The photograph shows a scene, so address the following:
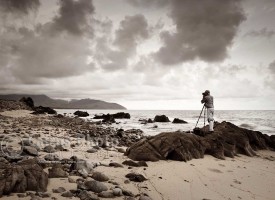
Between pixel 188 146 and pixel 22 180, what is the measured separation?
24.8 feet

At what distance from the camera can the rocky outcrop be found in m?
10.1

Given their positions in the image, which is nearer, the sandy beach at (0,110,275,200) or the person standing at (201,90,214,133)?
the sandy beach at (0,110,275,200)

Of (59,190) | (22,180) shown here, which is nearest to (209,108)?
(59,190)

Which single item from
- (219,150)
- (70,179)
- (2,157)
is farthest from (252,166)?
(2,157)

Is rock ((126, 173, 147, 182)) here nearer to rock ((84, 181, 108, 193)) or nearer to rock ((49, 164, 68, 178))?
rock ((84, 181, 108, 193))

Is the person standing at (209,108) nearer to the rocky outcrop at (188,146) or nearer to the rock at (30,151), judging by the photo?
the rocky outcrop at (188,146)

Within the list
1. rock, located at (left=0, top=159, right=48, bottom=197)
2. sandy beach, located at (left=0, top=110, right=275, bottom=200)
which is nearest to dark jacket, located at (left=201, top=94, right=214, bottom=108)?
sandy beach, located at (left=0, top=110, right=275, bottom=200)

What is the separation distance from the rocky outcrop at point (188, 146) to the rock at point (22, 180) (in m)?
4.86

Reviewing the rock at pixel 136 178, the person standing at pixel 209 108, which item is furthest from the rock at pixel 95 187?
the person standing at pixel 209 108

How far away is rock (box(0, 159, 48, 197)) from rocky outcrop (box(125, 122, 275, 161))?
486 centimetres

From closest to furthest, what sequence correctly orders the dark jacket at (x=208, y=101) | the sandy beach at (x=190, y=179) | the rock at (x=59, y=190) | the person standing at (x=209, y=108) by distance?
the rock at (x=59, y=190) → the sandy beach at (x=190, y=179) → the person standing at (x=209, y=108) → the dark jacket at (x=208, y=101)

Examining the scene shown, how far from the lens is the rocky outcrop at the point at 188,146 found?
1013cm

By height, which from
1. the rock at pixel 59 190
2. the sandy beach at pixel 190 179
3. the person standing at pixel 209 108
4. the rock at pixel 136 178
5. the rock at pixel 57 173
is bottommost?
the sandy beach at pixel 190 179

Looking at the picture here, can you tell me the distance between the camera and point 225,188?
721cm
